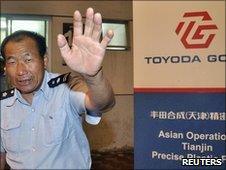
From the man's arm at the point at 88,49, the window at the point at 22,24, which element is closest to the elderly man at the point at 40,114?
the man's arm at the point at 88,49

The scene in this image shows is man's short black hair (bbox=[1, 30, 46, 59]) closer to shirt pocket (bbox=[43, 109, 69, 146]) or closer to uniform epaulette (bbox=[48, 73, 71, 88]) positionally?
uniform epaulette (bbox=[48, 73, 71, 88])

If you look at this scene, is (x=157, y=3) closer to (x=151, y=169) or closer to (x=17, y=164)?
(x=151, y=169)

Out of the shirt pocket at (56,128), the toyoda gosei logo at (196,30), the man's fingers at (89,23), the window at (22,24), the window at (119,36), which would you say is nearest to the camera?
the man's fingers at (89,23)

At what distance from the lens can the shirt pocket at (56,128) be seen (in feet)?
4.45

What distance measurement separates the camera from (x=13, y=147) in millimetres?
1420

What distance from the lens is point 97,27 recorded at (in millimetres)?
1131

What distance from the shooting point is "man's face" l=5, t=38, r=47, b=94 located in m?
1.37

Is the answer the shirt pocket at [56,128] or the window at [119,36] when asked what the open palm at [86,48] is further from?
the window at [119,36]

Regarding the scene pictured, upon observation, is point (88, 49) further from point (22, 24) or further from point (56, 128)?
point (22, 24)

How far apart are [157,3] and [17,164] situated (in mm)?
1111

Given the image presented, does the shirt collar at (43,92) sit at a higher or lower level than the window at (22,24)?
lower

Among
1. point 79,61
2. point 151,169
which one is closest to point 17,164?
point 79,61

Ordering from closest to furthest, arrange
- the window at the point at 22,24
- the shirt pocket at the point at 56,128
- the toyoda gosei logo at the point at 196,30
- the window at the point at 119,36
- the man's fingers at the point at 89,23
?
the man's fingers at the point at 89,23 < the shirt pocket at the point at 56,128 < the toyoda gosei logo at the point at 196,30 < the window at the point at 22,24 < the window at the point at 119,36

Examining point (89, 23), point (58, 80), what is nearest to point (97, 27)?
point (89, 23)
